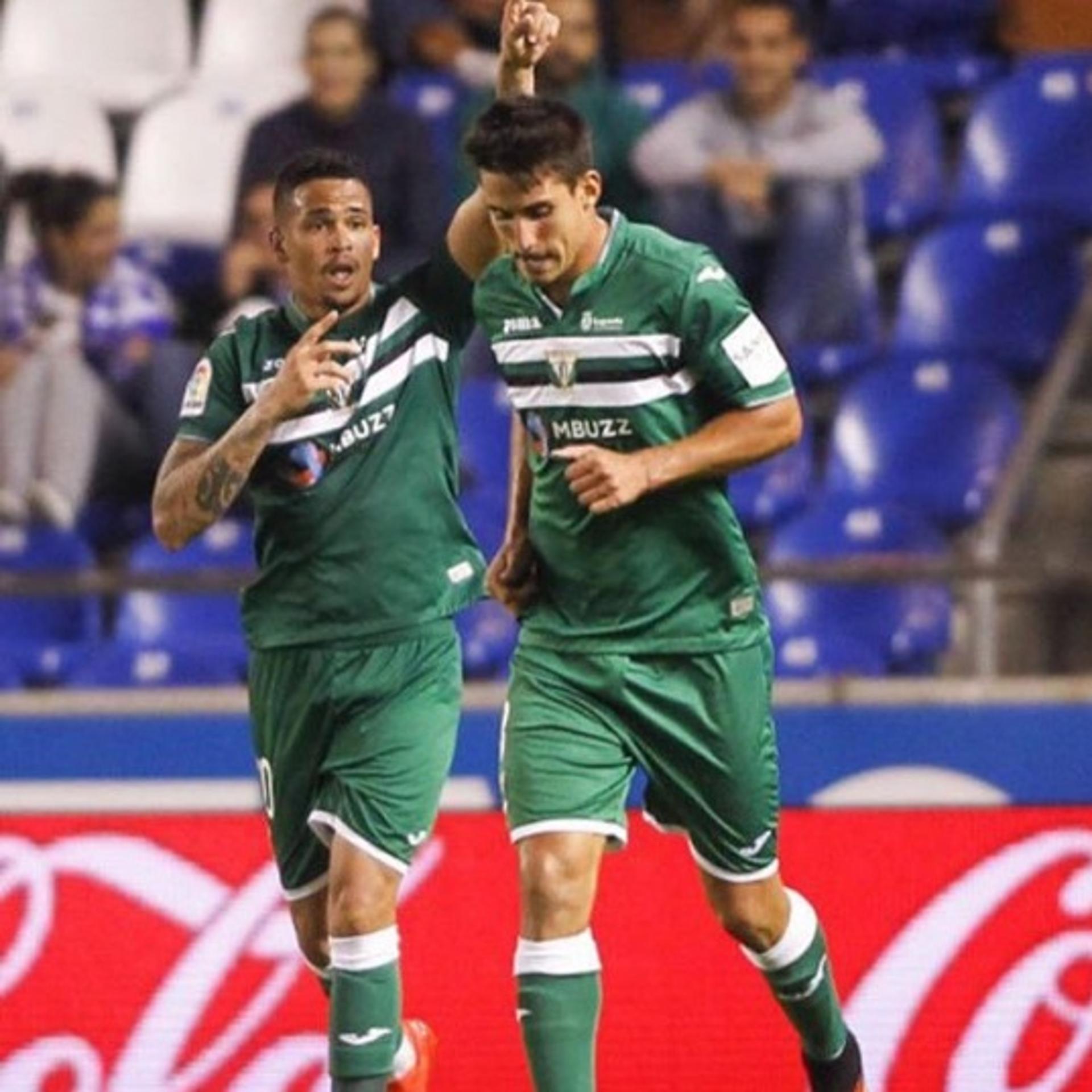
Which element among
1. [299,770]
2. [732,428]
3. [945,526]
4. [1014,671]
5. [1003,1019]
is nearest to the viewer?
[732,428]

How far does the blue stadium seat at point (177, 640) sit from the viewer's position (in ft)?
27.6

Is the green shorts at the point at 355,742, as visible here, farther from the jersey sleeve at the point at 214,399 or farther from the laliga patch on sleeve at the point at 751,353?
the laliga patch on sleeve at the point at 751,353

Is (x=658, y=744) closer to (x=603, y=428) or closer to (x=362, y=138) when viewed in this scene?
(x=603, y=428)

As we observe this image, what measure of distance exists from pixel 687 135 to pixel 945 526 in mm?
1362

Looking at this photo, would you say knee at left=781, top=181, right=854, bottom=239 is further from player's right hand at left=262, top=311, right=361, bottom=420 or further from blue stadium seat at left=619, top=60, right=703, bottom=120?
player's right hand at left=262, top=311, right=361, bottom=420

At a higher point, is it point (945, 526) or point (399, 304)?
point (399, 304)

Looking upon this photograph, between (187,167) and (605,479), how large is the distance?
190 inches

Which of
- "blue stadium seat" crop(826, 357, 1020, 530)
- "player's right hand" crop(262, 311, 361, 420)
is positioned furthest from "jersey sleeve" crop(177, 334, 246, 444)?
"blue stadium seat" crop(826, 357, 1020, 530)

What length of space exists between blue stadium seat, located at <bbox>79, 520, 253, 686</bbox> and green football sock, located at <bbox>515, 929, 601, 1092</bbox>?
2.89 metres

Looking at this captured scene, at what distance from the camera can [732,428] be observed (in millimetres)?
5605

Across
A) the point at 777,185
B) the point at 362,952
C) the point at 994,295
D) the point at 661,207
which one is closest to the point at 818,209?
the point at 777,185

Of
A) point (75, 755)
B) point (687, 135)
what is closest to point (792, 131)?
point (687, 135)

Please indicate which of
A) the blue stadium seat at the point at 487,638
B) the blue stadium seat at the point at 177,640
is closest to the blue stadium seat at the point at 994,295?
the blue stadium seat at the point at 487,638

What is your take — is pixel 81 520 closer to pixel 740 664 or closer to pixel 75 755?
pixel 75 755
